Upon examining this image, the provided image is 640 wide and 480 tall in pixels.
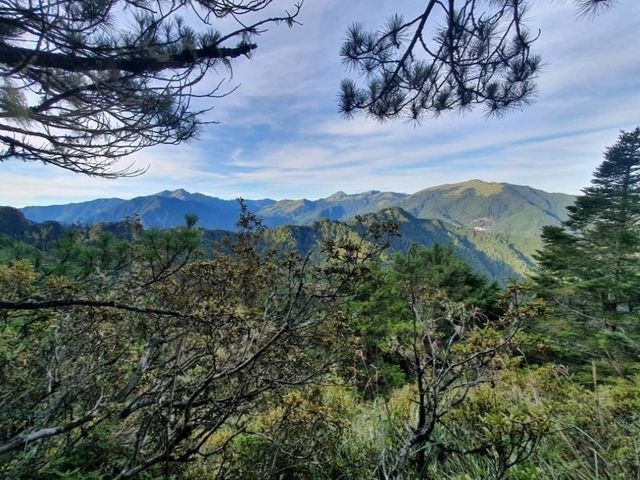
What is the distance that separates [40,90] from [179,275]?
231 cm

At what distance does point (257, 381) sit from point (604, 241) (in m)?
19.0

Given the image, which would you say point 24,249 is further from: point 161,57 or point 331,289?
point 331,289

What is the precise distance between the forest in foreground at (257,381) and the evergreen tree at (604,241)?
50.9 ft

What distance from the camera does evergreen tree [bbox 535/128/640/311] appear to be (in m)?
14.9

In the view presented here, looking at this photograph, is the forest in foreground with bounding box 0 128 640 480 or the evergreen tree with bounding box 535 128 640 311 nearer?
the forest in foreground with bounding box 0 128 640 480

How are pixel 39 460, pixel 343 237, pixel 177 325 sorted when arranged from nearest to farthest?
pixel 39 460 → pixel 343 237 → pixel 177 325

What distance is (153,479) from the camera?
7.44 feet

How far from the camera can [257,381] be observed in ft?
9.68

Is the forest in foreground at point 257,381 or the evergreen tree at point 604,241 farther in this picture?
the evergreen tree at point 604,241

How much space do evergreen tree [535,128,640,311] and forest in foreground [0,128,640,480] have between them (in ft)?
50.9

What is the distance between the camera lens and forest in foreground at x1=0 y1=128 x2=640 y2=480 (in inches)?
84.7

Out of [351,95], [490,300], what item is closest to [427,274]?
[490,300]

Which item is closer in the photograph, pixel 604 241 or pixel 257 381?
pixel 257 381

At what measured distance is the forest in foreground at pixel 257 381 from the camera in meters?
2.15
